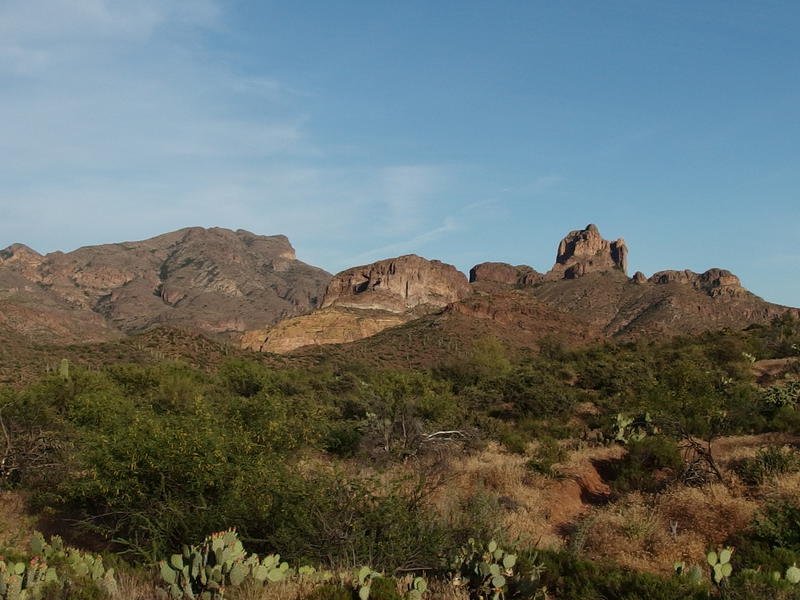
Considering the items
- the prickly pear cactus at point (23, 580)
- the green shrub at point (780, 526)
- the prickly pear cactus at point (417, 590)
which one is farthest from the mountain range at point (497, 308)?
the prickly pear cactus at point (417, 590)

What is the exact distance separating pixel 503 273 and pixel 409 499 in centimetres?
18085

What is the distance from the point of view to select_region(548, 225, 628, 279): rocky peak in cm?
16638

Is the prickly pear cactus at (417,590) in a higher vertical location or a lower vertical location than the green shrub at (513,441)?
lower

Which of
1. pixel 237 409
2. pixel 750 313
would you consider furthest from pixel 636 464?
pixel 750 313

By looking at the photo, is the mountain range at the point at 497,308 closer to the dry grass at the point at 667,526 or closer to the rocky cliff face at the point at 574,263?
the rocky cliff face at the point at 574,263

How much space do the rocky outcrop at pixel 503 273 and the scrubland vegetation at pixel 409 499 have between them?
510ft

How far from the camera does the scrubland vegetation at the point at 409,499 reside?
6.17 metres

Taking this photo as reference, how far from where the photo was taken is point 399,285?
507ft

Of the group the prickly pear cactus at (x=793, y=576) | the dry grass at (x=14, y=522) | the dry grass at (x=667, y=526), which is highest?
the prickly pear cactus at (x=793, y=576)

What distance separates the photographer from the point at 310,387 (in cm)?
3778

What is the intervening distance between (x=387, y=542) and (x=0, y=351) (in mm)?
64762

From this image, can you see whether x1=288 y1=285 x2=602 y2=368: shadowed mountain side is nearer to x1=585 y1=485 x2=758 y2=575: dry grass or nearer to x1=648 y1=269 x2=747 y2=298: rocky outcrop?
x1=648 y1=269 x2=747 y2=298: rocky outcrop

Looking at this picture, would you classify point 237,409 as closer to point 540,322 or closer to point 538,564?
point 538,564

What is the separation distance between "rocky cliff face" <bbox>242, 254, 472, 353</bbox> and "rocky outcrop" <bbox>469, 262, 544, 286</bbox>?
14.1 m
